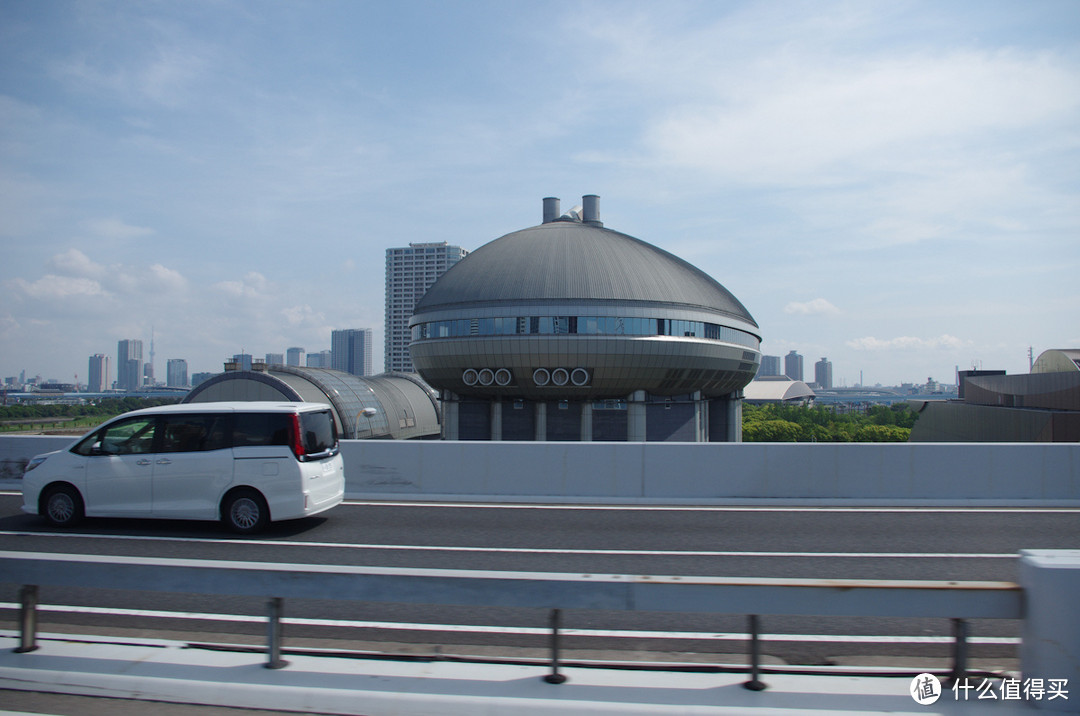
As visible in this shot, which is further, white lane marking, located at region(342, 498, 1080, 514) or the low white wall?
the low white wall

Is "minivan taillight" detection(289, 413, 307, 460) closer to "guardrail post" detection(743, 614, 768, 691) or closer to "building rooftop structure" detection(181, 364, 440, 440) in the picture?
"guardrail post" detection(743, 614, 768, 691)

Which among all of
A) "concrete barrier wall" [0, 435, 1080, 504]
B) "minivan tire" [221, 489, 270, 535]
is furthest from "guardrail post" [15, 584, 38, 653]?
"concrete barrier wall" [0, 435, 1080, 504]

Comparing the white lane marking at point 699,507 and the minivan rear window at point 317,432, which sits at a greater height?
the minivan rear window at point 317,432

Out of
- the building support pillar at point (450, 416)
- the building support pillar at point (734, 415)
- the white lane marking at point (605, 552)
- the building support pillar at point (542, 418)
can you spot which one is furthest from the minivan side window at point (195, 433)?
the building support pillar at point (734, 415)

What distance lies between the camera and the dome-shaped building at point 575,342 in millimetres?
41531

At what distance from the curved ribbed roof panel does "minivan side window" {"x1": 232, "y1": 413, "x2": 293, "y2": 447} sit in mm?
30902

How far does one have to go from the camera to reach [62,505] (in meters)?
11.6

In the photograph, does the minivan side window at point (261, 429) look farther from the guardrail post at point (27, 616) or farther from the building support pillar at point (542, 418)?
the building support pillar at point (542, 418)

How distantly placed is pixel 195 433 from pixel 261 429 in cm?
116

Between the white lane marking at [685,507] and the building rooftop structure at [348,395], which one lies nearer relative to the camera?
the white lane marking at [685,507]

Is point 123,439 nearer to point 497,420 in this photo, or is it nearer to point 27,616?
point 27,616

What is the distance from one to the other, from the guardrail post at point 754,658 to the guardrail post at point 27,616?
18.4ft

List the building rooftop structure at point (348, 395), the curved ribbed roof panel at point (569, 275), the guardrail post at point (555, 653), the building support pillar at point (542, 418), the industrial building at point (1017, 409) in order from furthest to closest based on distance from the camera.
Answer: the building rooftop structure at point (348, 395) → the industrial building at point (1017, 409) → the building support pillar at point (542, 418) → the curved ribbed roof panel at point (569, 275) → the guardrail post at point (555, 653)

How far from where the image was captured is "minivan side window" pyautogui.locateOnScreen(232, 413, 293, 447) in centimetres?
1138
